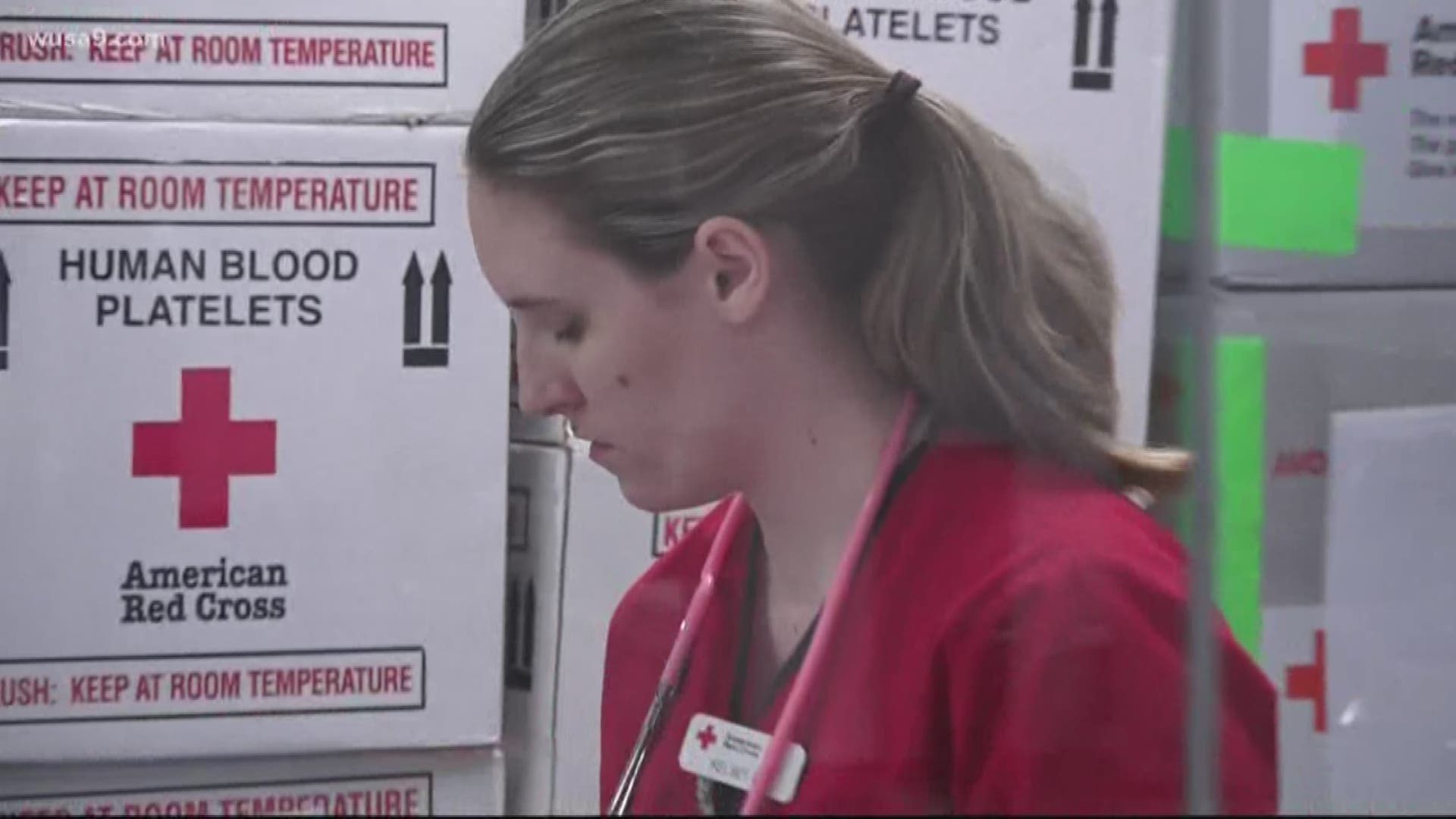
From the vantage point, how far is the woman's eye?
0.76 m

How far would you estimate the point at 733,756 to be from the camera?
0.75 meters

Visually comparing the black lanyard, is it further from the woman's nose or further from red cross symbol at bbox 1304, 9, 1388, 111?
red cross symbol at bbox 1304, 9, 1388, 111

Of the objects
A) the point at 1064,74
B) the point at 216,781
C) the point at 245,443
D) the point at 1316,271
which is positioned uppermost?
the point at 1064,74

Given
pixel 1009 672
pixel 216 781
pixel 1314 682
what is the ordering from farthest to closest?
pixel 216 781 → pixel 1314 682 → pixel 1009 672

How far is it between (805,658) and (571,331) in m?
0.17

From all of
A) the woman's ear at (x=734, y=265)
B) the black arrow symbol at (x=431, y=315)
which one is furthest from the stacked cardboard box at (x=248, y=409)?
the woman's ear at (x=734, y=265)

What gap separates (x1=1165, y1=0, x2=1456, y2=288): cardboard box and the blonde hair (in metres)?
0.24

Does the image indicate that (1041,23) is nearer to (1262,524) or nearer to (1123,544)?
(1262,524)

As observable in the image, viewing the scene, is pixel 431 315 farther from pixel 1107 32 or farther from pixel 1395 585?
pixel 1395 585

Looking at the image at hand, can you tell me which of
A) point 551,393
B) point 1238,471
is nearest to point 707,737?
point 551,393

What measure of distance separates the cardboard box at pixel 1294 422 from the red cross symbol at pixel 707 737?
222mm

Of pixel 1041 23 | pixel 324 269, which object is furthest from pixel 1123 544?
pixel 324 269

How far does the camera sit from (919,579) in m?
0.71

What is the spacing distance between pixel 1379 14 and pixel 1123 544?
56 cm
